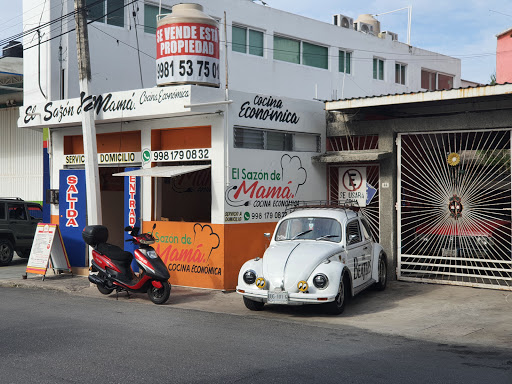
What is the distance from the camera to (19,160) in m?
22.5

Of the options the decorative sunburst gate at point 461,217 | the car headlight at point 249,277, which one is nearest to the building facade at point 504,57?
the decorative sunburst gate at point 461,217

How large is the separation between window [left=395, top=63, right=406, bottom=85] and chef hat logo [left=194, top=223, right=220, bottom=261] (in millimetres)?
22337

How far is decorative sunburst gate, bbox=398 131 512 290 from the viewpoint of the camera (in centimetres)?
1313

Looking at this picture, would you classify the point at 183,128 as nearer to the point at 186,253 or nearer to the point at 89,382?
the point at 186,253

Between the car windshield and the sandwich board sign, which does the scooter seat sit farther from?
the car windshield

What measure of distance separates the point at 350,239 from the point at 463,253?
3.42 metres

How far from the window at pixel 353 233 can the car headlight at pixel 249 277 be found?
1.93 meters

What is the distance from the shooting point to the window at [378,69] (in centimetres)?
3116

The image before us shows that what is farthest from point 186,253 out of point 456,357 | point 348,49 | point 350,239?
point 348,49

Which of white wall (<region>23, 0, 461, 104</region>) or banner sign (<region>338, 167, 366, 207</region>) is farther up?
white wall (<region>23, 0, 461, 104</region>)

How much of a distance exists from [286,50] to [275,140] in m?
13.4

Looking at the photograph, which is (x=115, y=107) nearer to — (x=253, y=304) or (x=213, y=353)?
(x=253, y=304)

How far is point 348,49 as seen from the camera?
1166 inches

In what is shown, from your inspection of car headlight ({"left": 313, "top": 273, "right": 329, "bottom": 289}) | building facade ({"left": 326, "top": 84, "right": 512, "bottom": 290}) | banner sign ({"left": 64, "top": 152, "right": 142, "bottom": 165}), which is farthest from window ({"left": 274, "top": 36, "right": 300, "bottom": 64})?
car headlight ({"left": 313, "top": 273, "right": 329, "bottom": 289})
